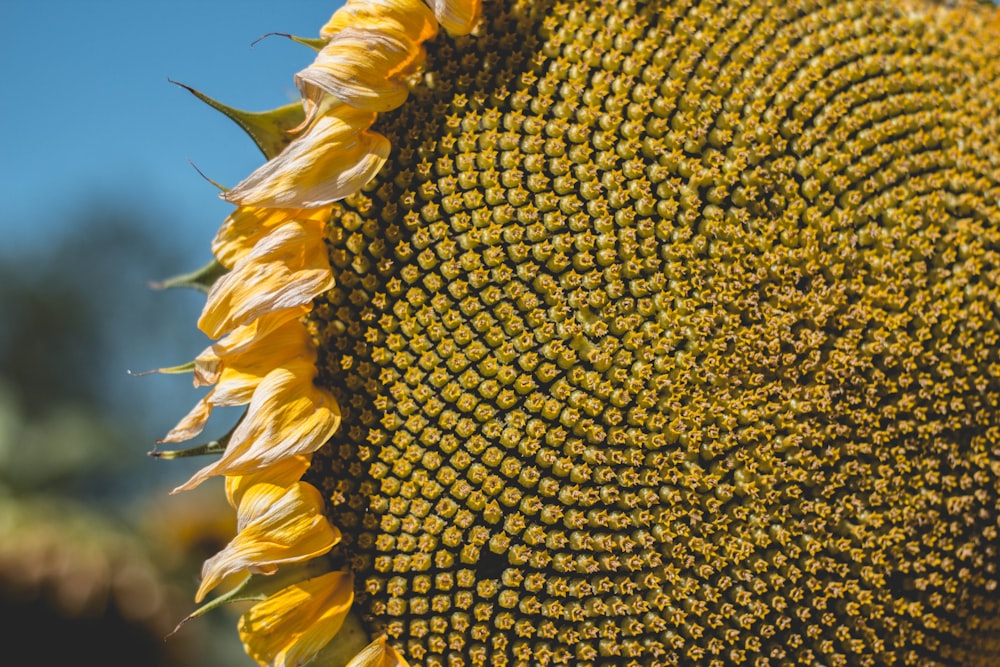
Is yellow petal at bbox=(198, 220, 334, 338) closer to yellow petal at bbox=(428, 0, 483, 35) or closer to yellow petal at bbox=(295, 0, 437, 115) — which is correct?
yellow petal at bbox=(295, 0, 437, 115)

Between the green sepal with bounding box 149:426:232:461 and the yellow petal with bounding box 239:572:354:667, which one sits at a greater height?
the green sepal with bounding box 149:426:232:461

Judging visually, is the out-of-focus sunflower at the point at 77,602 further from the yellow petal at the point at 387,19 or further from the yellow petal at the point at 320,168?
the yellow petal at the point at 387,19

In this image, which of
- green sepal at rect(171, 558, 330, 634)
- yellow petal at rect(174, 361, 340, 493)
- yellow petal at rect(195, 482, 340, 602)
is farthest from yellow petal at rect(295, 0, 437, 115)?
green sepal at rect(171, 558, 330, 634)

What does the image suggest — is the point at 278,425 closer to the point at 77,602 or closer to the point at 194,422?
the point at 194,422

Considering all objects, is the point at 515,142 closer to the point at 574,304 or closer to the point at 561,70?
the point at 561,70

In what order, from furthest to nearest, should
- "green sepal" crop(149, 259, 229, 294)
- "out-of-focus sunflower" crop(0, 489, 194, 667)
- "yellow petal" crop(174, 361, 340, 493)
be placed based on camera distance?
"out-of-focus sunflower" crop(0, 489, 194, 667) → "green sepal" crop(149, 259, 229, 294) → "yellow petal" crop(174, 361, 340, 493)

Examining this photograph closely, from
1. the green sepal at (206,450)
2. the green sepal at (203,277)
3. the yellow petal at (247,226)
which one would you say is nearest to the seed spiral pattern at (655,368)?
the yellow petal at (247,226)
